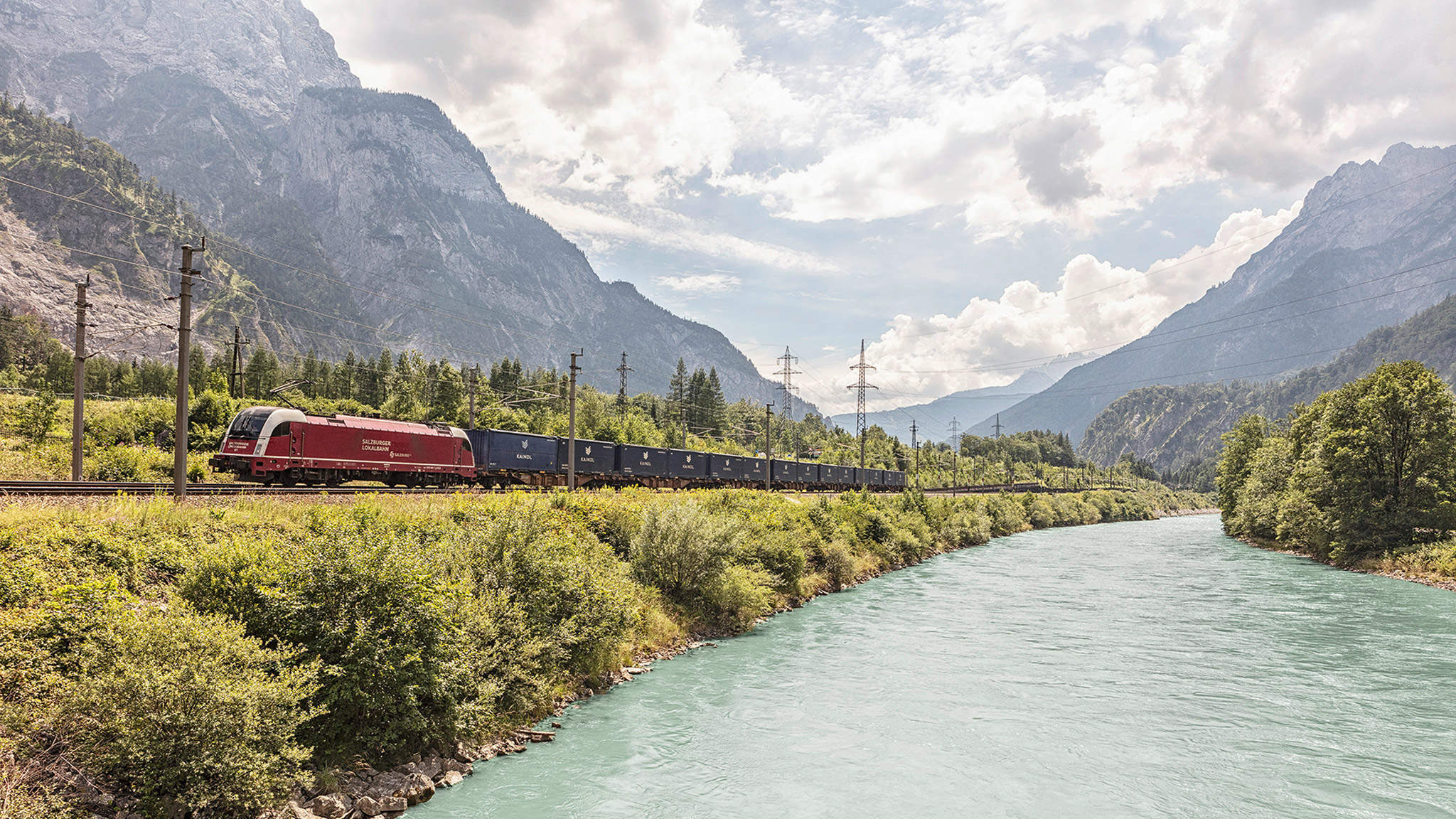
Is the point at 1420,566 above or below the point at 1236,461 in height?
below

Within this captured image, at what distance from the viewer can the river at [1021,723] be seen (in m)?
14.2

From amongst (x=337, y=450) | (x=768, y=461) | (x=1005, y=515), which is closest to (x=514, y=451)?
(x=337, y=450)

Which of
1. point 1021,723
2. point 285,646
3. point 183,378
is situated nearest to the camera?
point 285,646

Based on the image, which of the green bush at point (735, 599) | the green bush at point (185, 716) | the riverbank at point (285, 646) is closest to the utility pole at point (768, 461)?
the green bush at point (735, 599)

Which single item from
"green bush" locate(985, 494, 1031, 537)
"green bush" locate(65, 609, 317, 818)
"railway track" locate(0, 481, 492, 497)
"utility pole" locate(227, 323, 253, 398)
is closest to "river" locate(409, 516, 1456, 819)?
"green bush" locate(65, 609, 317, 818)

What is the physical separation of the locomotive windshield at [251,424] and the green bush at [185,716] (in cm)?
2459

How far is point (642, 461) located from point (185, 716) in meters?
47.9

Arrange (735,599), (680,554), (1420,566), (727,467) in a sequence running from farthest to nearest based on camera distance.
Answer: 1. (727,467)
2. (1420,566)
3. (735,599)
4. (680,554)

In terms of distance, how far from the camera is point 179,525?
1546 centimetres

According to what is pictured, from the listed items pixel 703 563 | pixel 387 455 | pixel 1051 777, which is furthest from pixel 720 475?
pixel 1051 777

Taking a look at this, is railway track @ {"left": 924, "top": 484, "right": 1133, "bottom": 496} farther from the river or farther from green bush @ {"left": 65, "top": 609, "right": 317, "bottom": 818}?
green bush @ {"left": 65, "top": 609, "right": 317, "bottom": 818}

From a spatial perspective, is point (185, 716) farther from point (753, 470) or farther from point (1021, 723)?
point (753, 470)

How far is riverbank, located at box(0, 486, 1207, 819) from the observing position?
988 cm

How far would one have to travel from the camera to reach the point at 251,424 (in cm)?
3278
